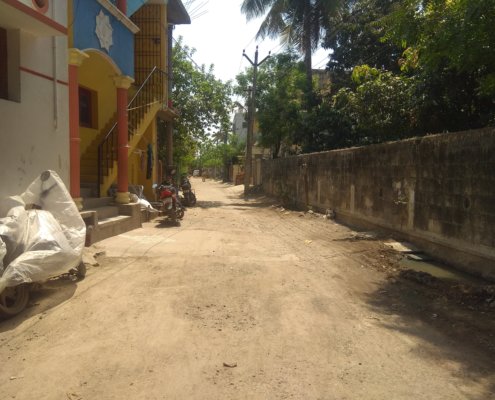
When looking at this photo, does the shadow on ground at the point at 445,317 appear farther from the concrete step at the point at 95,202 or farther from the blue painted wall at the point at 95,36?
the blue painted wall at the point at 95,36

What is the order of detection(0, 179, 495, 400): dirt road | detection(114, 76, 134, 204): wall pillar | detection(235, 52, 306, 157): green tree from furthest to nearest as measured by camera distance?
detection(235, 52, 306, 157): green tree < detection(114, 76, 134, 204): wall pillar < detection(0, 179, 495, 400): dirt road

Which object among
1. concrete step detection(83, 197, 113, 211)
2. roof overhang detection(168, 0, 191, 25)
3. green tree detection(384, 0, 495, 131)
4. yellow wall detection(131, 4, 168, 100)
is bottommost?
concrete step detection(83, 197, 113, 211)

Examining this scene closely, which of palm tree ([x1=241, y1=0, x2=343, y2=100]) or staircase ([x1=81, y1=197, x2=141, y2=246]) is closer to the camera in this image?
staircase ([x1=81, y1=197, x2=141, y2=246])

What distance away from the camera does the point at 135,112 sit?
12867 millimetres

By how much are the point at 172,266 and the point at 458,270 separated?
4167 millimetres

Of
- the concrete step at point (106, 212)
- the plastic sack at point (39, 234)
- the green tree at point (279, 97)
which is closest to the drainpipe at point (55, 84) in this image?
the plastic sack at point (39, 234)

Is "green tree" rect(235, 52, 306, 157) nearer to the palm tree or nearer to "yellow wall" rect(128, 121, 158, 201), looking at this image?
the palm tree

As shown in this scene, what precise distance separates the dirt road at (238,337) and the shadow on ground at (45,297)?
0.02m

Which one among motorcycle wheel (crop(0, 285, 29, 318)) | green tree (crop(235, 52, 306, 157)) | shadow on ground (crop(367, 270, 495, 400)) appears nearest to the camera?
shadow on ground (crop(367, 270, 495, 400))

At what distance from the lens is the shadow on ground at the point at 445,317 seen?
3803 mm

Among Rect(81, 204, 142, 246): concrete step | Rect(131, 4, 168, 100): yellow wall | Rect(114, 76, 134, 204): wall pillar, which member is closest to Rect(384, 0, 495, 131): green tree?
Rect(81, 204, 142, 246): concrete step

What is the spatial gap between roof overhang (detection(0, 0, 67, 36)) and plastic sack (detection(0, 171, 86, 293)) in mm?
2070

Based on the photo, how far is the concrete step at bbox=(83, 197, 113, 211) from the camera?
9.15 m

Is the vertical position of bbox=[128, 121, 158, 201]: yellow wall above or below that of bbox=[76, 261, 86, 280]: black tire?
above
